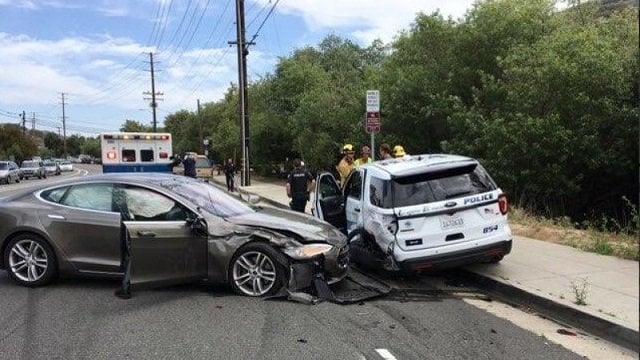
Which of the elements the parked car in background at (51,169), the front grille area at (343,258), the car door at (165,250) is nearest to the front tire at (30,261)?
the car door at (165,250)

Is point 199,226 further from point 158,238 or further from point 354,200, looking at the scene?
point 354,200

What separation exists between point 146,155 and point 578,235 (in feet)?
56.3

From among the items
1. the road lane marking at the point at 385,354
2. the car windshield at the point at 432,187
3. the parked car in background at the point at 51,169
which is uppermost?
the car windshield at the point at 432,187

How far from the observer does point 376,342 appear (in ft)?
19.1

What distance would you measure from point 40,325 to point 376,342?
3.29m

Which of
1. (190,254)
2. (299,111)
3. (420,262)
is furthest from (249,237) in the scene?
(299,111)

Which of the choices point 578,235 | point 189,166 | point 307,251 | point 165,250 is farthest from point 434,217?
point 189,166

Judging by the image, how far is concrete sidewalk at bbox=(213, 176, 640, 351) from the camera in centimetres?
614

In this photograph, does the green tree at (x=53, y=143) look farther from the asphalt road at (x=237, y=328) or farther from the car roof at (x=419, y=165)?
the asphalt road at (x=237, y=328)

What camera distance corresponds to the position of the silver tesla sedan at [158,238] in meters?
7.38

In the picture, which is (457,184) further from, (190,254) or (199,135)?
(199,135)

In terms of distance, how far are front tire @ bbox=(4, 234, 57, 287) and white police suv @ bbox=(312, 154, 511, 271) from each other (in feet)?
13.2

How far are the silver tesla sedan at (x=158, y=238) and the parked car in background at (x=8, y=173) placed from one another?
132 ft

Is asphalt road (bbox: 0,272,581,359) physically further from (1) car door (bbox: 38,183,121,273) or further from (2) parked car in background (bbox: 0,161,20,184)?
(2) parked car in background (bbox: 0,161,20,184)
